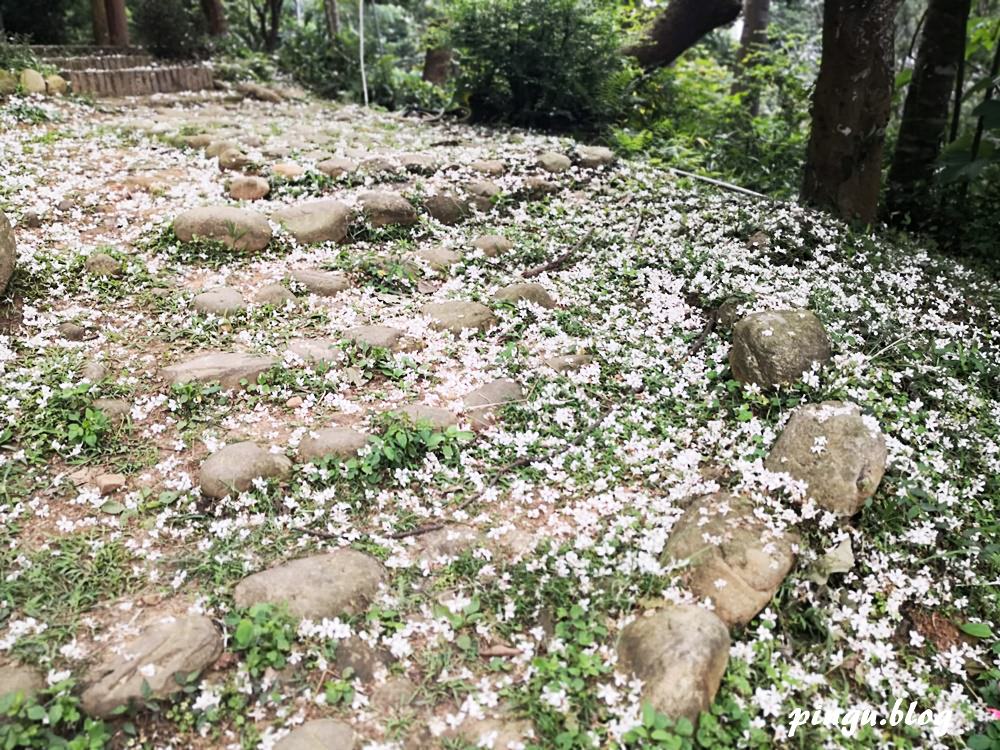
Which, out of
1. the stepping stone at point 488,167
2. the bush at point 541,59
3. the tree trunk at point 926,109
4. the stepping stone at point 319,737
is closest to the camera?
the stepping stone at point 319,737

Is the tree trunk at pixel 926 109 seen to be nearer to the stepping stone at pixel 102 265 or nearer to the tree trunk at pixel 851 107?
the tree trunk at pixel 851 107

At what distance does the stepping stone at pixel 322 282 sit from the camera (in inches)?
181

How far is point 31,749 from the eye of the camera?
6.72 ft

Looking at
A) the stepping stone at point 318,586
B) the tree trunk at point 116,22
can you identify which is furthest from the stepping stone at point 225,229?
the tree trunk at point 116,22

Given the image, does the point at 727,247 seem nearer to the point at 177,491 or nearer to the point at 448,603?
the point at 448,603

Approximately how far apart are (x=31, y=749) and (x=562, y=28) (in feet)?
28.5

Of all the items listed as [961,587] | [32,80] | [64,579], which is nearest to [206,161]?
[32,80]

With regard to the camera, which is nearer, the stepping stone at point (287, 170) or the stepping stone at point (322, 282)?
the stepping stone at point (322, 282)

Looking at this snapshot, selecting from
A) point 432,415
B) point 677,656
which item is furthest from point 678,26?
point 677,656

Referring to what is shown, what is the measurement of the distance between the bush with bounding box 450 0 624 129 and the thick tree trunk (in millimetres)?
7051

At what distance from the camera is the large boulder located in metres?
3.98

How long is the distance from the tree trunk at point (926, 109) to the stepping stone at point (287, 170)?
17.1 ft

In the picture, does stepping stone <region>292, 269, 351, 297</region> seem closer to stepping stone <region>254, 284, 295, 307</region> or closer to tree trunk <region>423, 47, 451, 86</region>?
stepping stone <region>254, 284, 295, 307</region>

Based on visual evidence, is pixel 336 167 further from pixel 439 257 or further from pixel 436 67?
pixel 436 67
